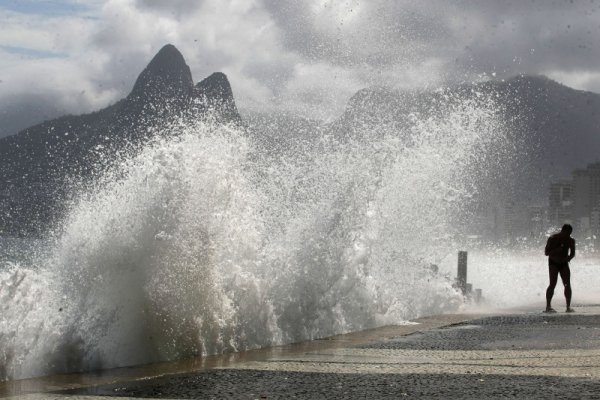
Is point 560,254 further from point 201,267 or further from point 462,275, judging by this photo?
point 201,267

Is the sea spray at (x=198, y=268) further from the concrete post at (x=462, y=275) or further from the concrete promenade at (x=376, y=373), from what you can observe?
the concrete post at (x=462, y=275)

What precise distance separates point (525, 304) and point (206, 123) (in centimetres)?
1256

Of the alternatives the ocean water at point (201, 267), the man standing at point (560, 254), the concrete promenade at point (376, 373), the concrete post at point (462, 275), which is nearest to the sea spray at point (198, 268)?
the ocean water at point (201, 267)

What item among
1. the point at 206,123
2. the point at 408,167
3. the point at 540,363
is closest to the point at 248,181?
the point at 206,123

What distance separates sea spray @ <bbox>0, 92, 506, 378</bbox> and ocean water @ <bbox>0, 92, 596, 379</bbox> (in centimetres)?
2

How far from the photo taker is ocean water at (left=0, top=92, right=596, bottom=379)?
10844 millimetres

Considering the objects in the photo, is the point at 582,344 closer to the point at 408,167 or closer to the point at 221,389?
the point at 221,389

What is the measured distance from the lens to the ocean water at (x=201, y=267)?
35.6ft

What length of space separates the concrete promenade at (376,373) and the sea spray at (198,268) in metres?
0.81

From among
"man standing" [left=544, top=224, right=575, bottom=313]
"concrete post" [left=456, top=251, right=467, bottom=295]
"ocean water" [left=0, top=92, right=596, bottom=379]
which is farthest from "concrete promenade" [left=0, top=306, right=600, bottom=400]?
"concrete post" [left=456, top=251, right=467, bottom=295]

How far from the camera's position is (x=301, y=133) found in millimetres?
25016

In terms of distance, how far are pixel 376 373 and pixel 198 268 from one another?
3.84 meters

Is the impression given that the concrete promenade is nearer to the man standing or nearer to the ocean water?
the ocean water

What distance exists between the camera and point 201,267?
1201 centimetres
